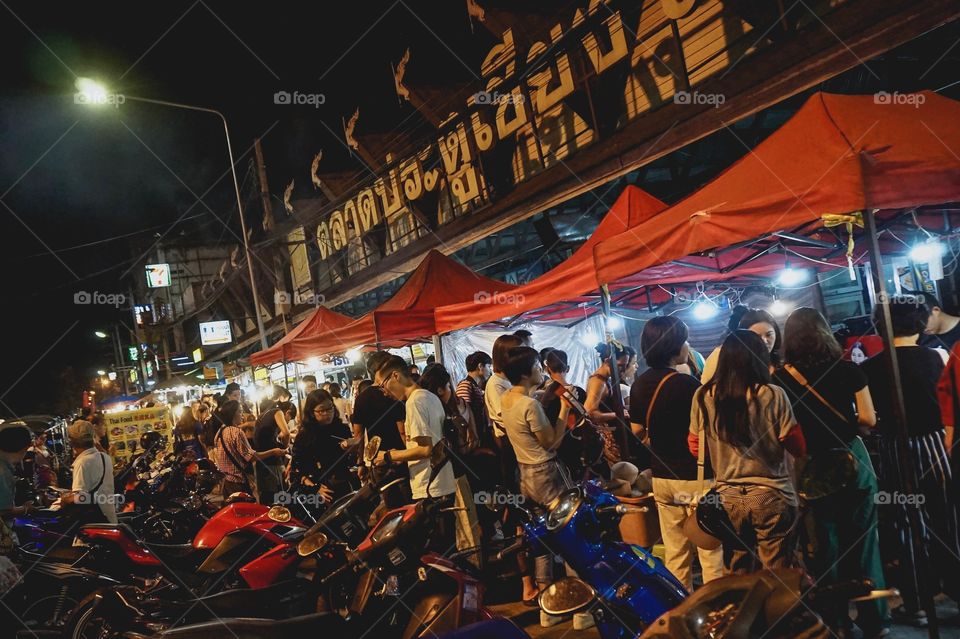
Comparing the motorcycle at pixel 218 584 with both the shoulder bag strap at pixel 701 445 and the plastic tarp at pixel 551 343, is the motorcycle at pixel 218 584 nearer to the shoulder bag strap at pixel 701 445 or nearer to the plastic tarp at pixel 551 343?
the shoulder bag strap at pixel 701 445

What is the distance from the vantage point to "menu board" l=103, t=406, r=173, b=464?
18719 mm

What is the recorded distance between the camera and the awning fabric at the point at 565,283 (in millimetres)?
6008

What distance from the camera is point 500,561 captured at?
2938 millimetres

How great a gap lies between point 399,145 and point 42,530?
1190 cm

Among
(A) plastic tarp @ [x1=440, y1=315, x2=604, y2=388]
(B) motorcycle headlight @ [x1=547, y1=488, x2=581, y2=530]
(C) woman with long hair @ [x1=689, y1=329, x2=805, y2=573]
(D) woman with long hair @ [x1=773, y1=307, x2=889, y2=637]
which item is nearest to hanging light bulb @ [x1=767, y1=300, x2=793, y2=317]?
(A) plastic tarp @ [x1=440, y1=315, x2=604, y2=388]

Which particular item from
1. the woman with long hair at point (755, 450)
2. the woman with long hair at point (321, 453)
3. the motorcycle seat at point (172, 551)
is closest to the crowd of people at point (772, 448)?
the woman with long hair at point (755, 450)

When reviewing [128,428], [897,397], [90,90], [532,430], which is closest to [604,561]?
[532,430]

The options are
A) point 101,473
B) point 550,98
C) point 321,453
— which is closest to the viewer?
point 101,473

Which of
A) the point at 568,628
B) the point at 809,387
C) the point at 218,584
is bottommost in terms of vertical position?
the point at 568,628

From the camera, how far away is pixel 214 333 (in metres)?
31.1

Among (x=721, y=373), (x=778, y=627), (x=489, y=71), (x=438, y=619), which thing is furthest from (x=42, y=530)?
(x=489, y=71)

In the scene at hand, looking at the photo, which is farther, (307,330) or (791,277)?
(307,330)

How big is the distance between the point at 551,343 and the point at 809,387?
320 inches

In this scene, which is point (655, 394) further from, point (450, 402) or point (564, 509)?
point (450, 402)
